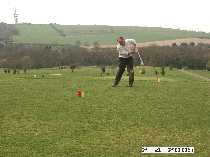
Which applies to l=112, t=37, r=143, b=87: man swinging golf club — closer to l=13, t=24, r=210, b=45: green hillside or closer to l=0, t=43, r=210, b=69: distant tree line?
l=0, t=43, r=210, b=69: distant tree line

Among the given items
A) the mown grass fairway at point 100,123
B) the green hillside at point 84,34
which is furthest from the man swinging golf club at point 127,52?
the green hillside at point 84,34

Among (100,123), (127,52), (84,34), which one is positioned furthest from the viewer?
(84,34)

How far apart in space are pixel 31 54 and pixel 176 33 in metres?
29.9

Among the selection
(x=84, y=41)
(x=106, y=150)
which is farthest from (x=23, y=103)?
(x=84, y=41)

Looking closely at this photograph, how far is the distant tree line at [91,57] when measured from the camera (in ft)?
141

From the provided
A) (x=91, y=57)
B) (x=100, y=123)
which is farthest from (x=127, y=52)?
(x=91, y=57)

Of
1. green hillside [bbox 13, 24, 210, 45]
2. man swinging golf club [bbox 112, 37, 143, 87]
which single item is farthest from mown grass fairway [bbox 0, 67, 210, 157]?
green hillside [bbox 13, 24, 210, 45]

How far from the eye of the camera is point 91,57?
47969 millimetres

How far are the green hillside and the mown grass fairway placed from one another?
47413mm

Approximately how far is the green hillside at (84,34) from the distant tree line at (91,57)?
10.0m

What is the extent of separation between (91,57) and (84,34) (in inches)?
942

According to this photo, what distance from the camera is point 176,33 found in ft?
242

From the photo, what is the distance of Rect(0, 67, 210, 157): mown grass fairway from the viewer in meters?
8.20

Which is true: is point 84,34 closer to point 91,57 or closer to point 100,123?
point 91,57
